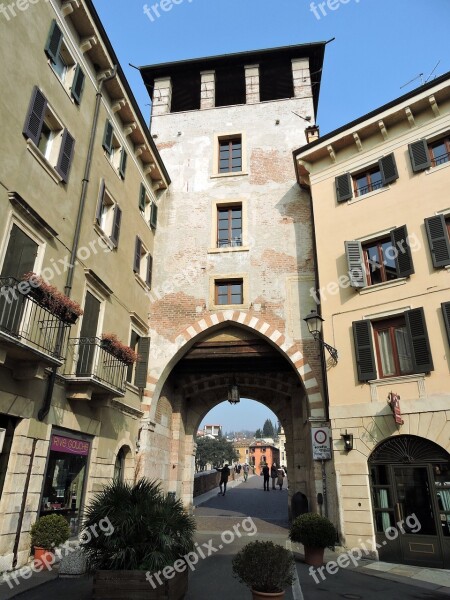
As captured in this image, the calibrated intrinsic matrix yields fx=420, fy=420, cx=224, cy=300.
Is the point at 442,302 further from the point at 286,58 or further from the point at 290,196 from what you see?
the point at 286,58

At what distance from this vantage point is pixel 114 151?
14.3 m

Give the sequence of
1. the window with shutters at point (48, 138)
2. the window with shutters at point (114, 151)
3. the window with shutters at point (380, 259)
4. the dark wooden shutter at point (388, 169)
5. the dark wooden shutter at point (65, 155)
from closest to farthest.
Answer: the window with shutters at point (48, 138) → the dark wooden shutter at point (65, 155) → the window with shutters at point (380, 259) → the dark wooden shutter at point (388, 169) → the window with shutters at point (114, 151)

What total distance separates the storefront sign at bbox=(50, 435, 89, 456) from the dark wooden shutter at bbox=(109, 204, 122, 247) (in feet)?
19.4

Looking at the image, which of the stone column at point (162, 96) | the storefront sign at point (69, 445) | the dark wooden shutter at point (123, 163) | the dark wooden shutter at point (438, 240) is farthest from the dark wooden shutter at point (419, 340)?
the stone column at point (162, 96)

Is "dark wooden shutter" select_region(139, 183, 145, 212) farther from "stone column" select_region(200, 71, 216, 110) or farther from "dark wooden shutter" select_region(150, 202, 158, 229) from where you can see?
"stone column" select_region(200, 71, 216, 110)

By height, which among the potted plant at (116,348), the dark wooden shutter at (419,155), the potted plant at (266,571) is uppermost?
the dark wooden shutter at (419,155)

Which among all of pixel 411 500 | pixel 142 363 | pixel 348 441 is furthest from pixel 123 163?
pixel 411 500

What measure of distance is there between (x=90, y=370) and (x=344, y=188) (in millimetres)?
9801

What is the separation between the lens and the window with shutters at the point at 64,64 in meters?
10.3

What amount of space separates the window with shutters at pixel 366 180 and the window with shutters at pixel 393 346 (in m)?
4.44

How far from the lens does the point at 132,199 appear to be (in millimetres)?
15141

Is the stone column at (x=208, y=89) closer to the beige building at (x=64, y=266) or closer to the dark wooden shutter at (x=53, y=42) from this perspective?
the beige building at (x=64, y=266)

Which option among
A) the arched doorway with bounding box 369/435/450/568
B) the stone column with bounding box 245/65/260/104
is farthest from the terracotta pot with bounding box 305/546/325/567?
the stone column with bounding box 245/65/260/104

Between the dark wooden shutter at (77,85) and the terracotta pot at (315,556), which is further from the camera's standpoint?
the dark wooden shutter at (77,85)
